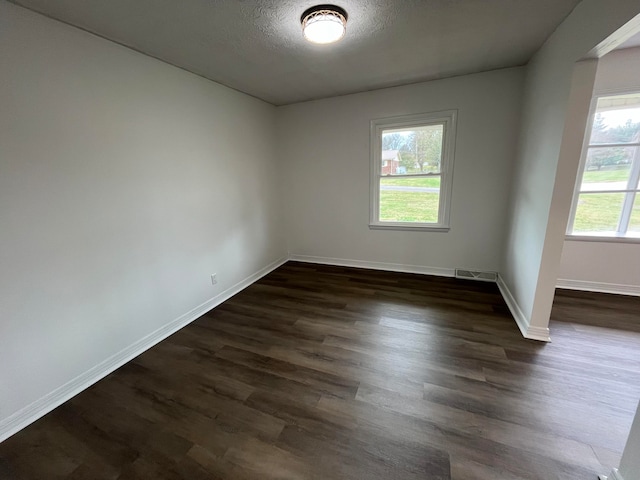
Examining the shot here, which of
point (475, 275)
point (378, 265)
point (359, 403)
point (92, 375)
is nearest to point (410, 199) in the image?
point (378, 265)

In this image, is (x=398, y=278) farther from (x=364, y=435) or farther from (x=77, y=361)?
(x=77, y=361)

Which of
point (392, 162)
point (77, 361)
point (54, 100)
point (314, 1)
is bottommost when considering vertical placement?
point (77, 361)

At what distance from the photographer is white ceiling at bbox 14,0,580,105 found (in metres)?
1.67

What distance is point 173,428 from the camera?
5.24ft

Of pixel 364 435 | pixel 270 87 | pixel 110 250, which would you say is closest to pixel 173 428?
pixel 364 435

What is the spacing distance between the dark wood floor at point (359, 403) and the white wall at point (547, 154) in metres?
0.44

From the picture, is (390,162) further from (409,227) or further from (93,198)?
(93,198)

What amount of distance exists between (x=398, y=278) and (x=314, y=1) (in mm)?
3141

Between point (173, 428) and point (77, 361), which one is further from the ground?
point (77, 361)

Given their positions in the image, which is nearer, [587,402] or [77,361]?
[587,402]

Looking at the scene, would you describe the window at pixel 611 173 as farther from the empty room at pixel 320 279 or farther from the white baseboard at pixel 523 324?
the white baseboard at pixel 523 324

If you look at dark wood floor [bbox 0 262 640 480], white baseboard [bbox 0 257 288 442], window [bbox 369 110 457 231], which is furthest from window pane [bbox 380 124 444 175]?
white baseboard [bbox 0 257 288 442]

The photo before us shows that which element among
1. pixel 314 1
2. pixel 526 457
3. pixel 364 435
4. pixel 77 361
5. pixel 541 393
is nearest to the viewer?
pixel 526 457

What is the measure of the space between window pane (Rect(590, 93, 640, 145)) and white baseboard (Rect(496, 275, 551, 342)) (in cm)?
204
